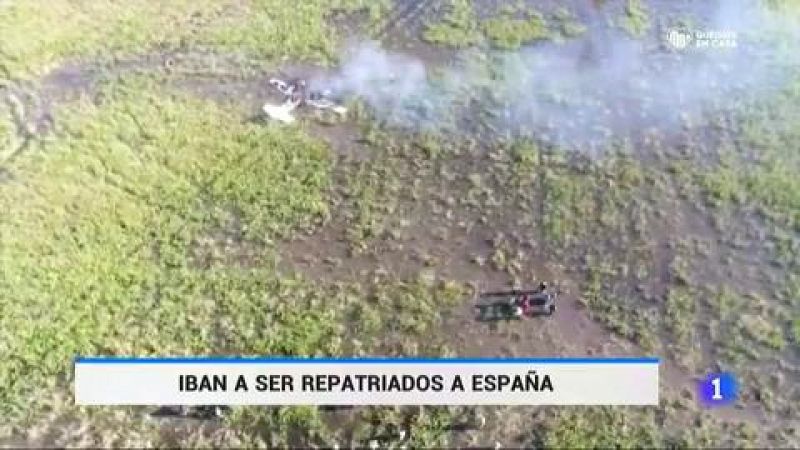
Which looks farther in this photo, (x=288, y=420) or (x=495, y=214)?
(x=495, y=214)

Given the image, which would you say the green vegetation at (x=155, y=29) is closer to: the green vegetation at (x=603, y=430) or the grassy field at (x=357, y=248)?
the grassy field at (x=357, y=248)

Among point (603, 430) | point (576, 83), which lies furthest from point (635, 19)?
point (603, 430)

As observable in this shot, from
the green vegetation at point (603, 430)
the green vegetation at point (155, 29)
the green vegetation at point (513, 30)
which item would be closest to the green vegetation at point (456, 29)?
the green vegetation at point (513, 30)

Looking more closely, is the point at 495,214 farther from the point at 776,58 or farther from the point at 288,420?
the point at 776,58

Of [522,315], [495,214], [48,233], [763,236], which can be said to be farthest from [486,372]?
[48,233]

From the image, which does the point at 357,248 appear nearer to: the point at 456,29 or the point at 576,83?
the point at 576,83

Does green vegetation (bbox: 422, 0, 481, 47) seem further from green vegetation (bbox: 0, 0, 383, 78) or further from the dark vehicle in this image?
the dark vehicle

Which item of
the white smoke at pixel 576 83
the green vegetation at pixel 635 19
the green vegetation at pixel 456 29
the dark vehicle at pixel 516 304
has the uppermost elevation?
the green vegetation at pixel 635 19
